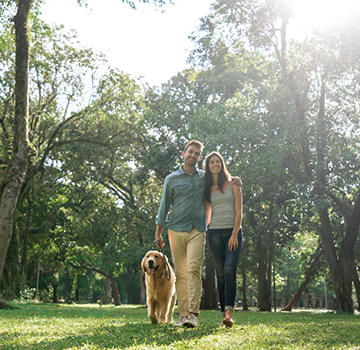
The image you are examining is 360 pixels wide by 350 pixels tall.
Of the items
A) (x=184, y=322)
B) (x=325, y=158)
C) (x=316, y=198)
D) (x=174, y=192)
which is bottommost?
(x=184, y=322)

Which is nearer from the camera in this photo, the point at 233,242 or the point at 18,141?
the point at 233,242

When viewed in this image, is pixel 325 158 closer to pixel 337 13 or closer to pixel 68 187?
pixel 337 13

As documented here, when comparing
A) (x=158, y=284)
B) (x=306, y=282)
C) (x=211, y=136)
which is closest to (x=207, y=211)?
(x=158, y=284)

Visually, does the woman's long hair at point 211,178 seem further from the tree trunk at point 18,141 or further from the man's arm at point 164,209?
the tree trunk at point 18,141

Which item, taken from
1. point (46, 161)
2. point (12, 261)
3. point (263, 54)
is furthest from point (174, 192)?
point (46, 161)

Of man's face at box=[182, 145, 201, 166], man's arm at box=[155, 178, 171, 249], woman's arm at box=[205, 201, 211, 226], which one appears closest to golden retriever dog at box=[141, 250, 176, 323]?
man's arm at box=[155, 178, 171, 249]

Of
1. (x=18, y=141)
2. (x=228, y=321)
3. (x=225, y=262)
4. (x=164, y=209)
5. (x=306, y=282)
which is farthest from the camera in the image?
(x=306, y=282)

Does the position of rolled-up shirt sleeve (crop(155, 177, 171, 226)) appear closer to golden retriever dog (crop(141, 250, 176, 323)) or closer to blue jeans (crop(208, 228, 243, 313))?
golden retriever dog (crop(141, 250, 176, 323))

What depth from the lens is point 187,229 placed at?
6500 mm

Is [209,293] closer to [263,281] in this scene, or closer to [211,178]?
[263,281]

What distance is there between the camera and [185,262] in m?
6.64

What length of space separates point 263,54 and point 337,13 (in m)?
5.27

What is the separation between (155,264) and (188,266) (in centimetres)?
63

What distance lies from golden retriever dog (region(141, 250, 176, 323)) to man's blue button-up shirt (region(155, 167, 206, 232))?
0.53m
